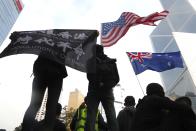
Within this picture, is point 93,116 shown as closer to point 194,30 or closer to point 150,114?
point 150,114

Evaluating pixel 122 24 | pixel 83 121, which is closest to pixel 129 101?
pixel 83 121

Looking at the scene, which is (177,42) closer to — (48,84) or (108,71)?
(108,71)

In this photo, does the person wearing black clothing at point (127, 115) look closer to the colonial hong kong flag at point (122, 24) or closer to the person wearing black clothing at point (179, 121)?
the person wearing black clothing at point (179, 121)

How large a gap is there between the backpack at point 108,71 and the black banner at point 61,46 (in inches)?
32.8

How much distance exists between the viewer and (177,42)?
999 inches

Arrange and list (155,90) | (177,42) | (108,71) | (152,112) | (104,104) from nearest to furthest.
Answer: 1. (152,112)
2. (155,90)
3. (104,104)
4. (108,71)
5. (177,42)

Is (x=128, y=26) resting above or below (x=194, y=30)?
below

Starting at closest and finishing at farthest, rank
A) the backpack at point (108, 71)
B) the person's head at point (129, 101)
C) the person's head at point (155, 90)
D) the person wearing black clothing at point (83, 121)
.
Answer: the person's head at point (155, 90)
the backpack at point (108, 71)
the person wearing black clothing at point (83, 121)
the person's head at point (129, 101)

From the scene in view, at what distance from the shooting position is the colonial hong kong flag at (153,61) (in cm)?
1570

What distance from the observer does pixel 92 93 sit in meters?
5.55

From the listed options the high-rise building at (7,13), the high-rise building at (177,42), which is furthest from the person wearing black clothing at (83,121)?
the high-rise building at (7,13)

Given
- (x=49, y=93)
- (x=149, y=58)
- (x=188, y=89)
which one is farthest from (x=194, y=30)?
(x=49, y=93)

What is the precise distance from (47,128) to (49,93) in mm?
446

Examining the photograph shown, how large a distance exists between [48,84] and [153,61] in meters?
11.8
